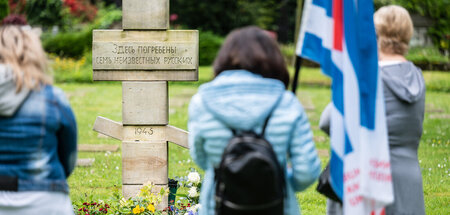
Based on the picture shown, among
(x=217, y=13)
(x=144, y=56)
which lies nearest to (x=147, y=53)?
(x=144, y=56)

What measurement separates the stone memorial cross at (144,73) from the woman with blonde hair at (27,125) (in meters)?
2.05

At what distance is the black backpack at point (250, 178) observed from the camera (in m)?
2.67

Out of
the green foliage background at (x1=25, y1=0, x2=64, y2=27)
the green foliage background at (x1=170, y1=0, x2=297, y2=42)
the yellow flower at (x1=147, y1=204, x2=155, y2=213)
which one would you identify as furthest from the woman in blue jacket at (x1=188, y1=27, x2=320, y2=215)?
the green foliage background at (x1=170, y1=0, x2=297, y2=42)

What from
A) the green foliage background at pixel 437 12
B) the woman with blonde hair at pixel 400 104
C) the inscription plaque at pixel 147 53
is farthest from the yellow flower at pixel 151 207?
the green foliage background at pixel 437 12

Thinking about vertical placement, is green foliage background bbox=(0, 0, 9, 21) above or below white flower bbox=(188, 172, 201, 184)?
above

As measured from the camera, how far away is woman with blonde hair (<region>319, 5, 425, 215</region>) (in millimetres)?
3273

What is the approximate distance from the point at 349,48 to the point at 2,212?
1789mm

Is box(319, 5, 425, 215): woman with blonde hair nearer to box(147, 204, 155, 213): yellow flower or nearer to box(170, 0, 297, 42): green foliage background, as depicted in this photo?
box(147, 204, 155, 213): yellow flower

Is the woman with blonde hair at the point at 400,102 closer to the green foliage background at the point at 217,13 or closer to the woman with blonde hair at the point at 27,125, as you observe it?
the woman with blonde hair at the point at 27,125

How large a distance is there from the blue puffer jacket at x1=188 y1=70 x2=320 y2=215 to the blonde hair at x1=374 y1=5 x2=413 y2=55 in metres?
0.76

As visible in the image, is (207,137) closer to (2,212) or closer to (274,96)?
(274,96)

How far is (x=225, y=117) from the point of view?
2.80 m

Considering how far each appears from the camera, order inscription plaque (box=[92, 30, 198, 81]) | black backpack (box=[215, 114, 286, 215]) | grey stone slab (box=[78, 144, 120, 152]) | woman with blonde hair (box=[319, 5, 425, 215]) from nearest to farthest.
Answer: black backpack (box=[215, 114, 286, 215]), woman with blonde hair (box=[319, 5, 425, 215]), inscription plaque (box=[92, 30, 198, 81]), grey stone slab (box=[78, 144, 120, 152])

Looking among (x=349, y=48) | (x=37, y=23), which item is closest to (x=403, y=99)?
(x=349, y=48)
